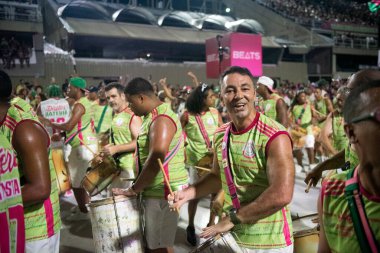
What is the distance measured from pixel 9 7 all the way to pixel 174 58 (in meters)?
12.2

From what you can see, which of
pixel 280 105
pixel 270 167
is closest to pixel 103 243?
pixel 270 167

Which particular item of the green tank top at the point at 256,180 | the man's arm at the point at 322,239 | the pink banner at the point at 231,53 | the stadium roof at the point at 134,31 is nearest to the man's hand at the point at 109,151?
the green tank top at the point at 256,180

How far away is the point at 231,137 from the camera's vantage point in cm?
245

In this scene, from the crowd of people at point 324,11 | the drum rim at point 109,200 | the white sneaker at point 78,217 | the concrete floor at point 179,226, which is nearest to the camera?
the drum rim at point 109,200

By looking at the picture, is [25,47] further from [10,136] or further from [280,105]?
[10,136]

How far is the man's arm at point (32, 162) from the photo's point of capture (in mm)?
2104

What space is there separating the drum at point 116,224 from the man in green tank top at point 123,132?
1.10m

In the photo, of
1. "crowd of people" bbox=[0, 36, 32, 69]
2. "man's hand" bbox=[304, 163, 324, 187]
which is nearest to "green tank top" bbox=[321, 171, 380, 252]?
"man's hand" bbox=[304, 163, 324, 187]

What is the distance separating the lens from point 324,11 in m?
38.3

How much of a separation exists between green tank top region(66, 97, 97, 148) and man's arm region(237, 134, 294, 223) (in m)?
4.27

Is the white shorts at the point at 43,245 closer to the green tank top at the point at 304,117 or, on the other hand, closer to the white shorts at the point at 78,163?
the white shorts at the point at 78,163

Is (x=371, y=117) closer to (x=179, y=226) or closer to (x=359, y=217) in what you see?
(x=359, y=217)

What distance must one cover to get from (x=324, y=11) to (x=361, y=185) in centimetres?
4081

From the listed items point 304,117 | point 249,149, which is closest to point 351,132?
point 249,149
